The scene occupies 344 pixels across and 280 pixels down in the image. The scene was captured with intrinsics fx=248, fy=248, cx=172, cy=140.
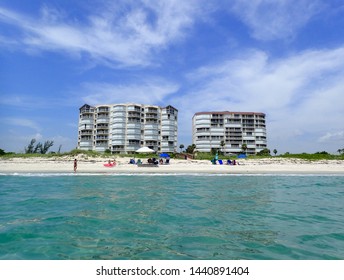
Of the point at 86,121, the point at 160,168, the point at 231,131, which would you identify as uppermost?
the point at 86,121

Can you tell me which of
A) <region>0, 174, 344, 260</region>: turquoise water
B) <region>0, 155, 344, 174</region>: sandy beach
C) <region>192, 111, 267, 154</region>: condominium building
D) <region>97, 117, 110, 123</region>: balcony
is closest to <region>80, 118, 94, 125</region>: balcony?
<region>97, 117, 110, 123</region>: balcony

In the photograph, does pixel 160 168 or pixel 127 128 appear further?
pixel 127 128

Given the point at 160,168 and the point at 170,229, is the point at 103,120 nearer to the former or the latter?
Result: the point at 160,168

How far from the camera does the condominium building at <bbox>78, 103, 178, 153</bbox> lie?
8956 cm

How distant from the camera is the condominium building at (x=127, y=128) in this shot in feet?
294

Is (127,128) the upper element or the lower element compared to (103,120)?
lower

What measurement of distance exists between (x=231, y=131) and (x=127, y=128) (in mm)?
42667

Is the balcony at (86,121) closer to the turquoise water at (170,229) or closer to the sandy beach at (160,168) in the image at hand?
the sandy beach at (160,168)

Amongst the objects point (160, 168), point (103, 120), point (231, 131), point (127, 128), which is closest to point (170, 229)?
point (160, 168)

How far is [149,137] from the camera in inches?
3602

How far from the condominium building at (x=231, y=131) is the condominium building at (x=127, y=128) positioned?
14629 millimetres

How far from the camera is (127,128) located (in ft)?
295
